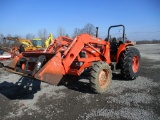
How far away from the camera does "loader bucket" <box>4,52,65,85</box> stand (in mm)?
4766

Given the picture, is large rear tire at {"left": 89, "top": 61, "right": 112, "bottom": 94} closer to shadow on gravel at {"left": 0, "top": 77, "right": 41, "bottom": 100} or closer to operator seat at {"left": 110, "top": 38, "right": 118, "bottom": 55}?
operator seat at {"left": 110, "top": 38, "right": 118, "bottom": 55}

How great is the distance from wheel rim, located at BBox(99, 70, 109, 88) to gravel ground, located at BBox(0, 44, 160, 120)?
0.32 m

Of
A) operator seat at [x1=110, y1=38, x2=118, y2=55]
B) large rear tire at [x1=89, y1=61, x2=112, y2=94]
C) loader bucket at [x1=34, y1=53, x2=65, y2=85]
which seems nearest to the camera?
loader bucket at [x1=34, y1=53, x2=65, y2=85]

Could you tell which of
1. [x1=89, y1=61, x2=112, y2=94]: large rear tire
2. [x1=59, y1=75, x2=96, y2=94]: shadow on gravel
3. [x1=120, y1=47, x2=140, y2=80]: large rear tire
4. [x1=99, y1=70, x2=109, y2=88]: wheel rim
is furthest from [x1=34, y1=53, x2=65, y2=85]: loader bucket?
[x1=120, y1=47, x2=140, y2=80]: large rear tire

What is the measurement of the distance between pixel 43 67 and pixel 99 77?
2127mm

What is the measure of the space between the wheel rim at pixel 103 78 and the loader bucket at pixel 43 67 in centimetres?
154

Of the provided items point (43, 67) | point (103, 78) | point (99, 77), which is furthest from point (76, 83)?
point (43, 67)

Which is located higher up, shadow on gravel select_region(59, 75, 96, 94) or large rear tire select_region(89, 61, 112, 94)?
large rear tire select_region(89, 61, 112, 94)

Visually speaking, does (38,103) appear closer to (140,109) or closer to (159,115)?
(140,109)

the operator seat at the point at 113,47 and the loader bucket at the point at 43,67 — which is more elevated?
the operator seat at the point at 113,47

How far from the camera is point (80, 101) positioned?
550 cm

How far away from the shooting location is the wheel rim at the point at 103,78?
6.19 metres

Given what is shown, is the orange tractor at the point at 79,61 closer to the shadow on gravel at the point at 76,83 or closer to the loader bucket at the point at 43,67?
the loader bucket at the point at 43,67

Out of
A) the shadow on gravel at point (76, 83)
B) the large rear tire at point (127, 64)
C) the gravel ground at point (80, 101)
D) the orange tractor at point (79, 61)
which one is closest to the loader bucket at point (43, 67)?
the orange tractor at point (79, 61)
